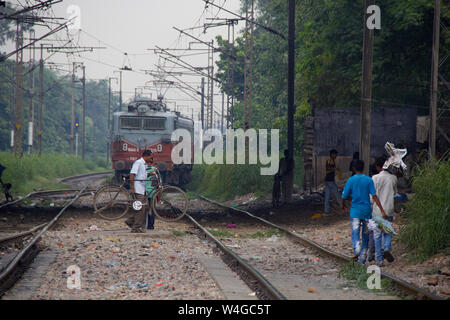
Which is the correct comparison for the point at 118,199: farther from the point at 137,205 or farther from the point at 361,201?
the point at 361,201

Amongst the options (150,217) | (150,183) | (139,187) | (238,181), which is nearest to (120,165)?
(238,181)

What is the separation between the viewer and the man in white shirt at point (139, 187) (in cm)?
1381

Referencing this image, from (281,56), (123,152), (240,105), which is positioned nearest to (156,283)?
(123,152)

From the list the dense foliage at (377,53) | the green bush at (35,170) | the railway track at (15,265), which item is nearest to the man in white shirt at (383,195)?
the railway track at (15,265)

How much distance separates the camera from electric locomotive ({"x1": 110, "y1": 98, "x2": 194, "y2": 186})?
28047mm

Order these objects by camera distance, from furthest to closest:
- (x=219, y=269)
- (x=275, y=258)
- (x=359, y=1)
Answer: (x=359, y=1)
(x=275, y=258)
(x=219, y=269)

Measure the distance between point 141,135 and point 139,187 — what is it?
1465 centimetres

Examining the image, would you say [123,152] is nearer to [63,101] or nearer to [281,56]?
[281,56]

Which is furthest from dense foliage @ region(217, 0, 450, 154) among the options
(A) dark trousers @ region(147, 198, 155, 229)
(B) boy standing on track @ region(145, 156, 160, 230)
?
(A) dark trousers @ region(147, 198, 155, 229)

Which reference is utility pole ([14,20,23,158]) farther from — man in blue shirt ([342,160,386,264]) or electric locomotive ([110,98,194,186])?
man in blue shirt ([342,160,386,264])

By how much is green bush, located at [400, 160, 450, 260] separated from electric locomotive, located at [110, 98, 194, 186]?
18037 mm

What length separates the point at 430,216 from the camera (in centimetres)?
1029

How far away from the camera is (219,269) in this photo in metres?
9.79

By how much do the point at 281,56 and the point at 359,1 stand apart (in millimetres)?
20748
